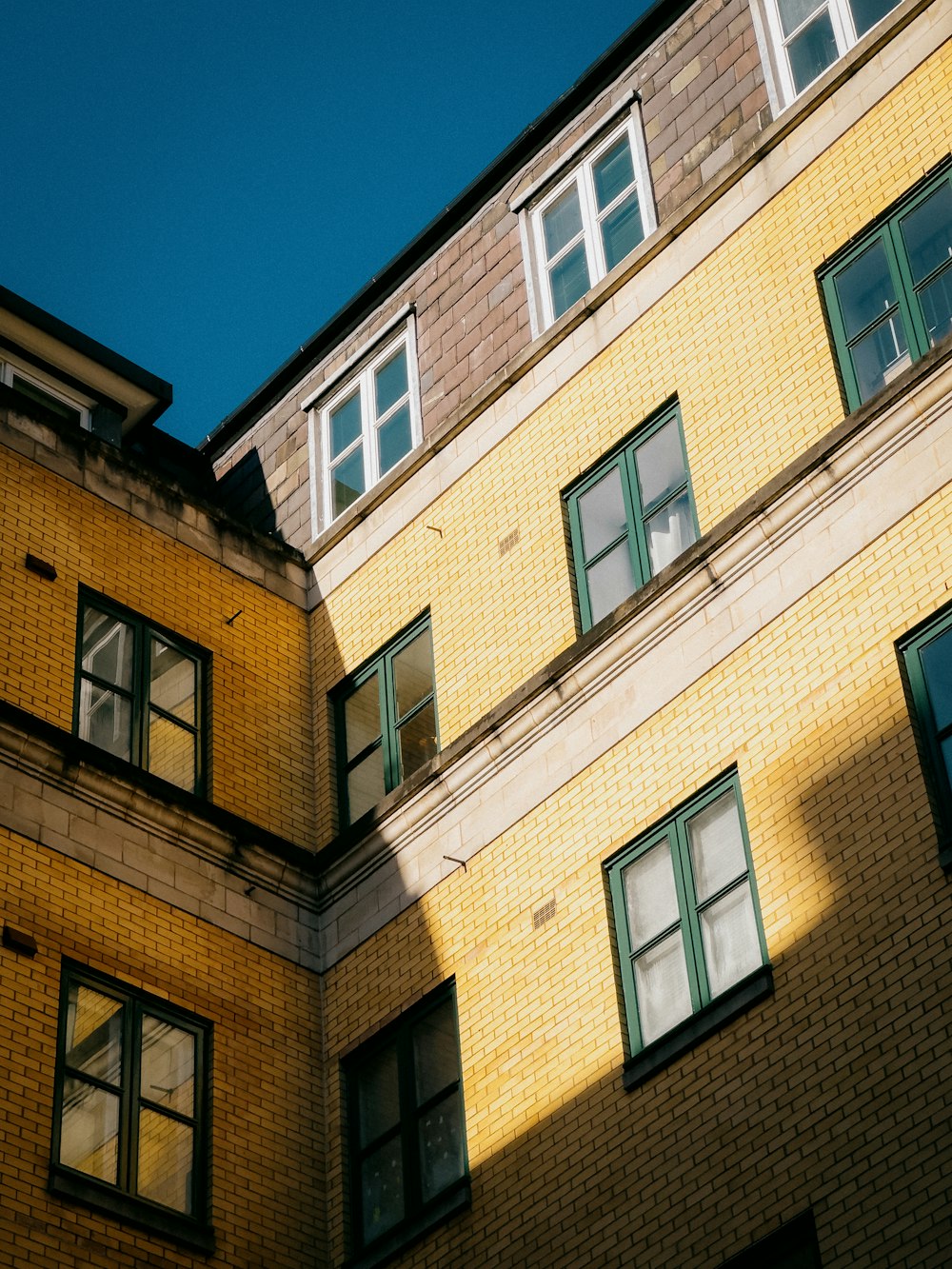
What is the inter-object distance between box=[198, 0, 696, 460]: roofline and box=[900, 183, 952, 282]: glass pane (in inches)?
217

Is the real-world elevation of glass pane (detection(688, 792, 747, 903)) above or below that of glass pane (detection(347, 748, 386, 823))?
below

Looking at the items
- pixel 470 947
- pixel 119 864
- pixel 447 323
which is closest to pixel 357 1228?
pixel 470 947

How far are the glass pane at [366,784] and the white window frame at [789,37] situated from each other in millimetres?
8067

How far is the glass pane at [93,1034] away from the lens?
1892cm

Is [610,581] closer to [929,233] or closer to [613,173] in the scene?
[929,233]

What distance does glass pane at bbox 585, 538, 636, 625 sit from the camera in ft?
67.3

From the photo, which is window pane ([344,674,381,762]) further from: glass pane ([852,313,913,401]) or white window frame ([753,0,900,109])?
white window frame ([753,0,900,109])

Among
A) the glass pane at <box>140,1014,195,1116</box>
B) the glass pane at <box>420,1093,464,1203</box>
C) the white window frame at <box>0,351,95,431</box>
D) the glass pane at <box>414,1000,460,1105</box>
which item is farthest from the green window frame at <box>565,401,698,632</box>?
the white window frame at <box>0,351,95,431</box>

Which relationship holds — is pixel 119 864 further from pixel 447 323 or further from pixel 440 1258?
pixel 447 323

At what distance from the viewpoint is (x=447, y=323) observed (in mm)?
24812

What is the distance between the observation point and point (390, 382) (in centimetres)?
2562

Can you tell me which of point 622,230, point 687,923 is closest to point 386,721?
point 687,923

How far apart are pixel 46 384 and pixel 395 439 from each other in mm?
4367

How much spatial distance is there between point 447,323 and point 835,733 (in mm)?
9331
